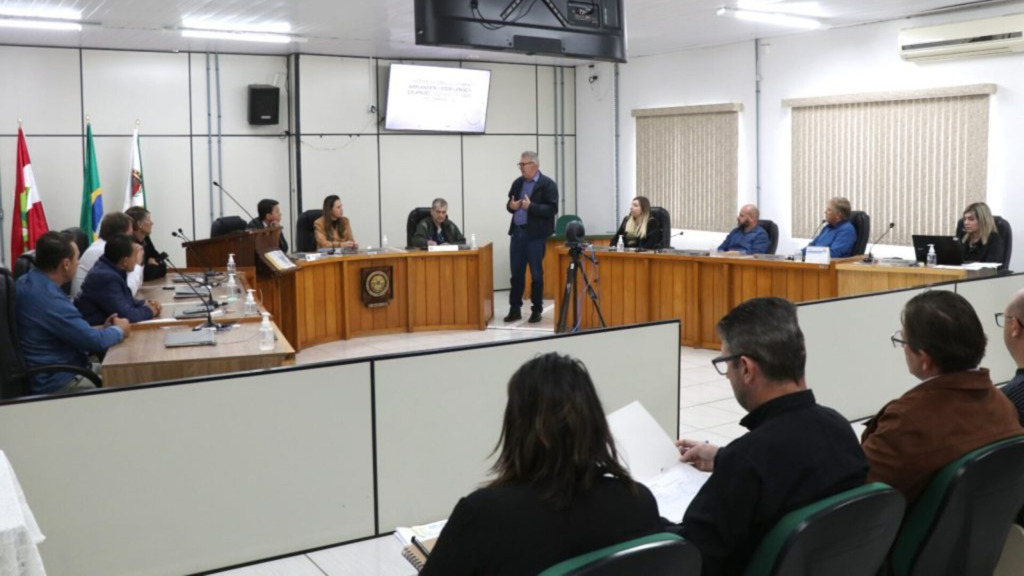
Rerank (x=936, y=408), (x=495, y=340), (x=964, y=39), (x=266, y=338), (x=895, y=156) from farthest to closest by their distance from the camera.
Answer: (x=895, y=156) < (x=964, y=39) < (x=495, y=340) < (x=266, y=338) < (x=936, y=408)

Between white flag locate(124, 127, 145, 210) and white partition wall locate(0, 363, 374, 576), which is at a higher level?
white flag locate(124, 127, 145, 210)

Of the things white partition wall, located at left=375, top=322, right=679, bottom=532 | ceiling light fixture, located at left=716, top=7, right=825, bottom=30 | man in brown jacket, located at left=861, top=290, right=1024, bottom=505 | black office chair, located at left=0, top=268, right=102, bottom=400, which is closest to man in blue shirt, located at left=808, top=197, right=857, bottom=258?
ceiling light fixture, located at left=716, top=7, right=825, bottom=30

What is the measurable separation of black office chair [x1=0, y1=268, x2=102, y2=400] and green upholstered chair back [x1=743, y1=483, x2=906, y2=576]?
12.1 feet

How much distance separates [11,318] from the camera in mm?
4742

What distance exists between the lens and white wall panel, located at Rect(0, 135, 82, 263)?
10.3 metres

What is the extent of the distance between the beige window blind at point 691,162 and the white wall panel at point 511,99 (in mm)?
1507

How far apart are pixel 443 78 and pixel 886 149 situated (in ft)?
17.5

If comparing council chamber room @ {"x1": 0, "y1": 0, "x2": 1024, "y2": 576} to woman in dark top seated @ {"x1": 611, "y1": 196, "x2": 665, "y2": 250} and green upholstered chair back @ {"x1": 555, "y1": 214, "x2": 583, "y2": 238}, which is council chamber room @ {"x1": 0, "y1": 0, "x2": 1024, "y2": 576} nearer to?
woman in dark top seated @ {"x1": 611, "y1": 196, "x2": 665, "y2": 250}

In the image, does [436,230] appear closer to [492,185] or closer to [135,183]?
[492,185]

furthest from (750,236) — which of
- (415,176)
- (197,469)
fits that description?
(197,469)

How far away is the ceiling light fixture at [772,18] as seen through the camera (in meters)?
8.96

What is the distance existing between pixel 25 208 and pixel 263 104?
2.79m

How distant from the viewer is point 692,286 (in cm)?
880

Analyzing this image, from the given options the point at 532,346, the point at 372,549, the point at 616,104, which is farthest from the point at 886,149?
the point at 372,549
